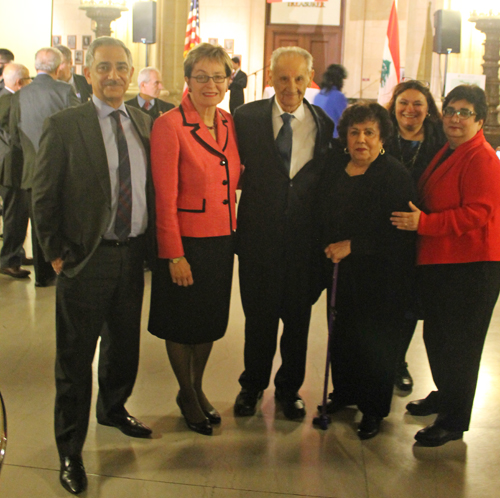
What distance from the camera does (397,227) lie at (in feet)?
8.02

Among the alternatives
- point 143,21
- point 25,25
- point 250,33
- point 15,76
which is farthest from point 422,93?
point 250,33

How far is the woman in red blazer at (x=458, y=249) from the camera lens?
238 centimetres

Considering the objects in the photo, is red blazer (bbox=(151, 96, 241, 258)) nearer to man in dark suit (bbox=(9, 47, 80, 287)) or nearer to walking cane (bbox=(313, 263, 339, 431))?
walking cane (bbox=(313, 263, 339, 431))

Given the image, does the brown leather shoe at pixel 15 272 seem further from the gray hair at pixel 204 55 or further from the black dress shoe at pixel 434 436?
the black dress shoe at pixel 434 436

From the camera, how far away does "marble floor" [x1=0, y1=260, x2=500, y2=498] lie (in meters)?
2.24

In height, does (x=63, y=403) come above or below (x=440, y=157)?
below

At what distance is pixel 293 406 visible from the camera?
280 centimetres

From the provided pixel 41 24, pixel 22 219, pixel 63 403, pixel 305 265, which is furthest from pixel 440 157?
pixel 41 24

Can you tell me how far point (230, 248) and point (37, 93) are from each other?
2750mm

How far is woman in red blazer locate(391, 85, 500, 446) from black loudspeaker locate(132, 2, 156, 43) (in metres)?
8.30

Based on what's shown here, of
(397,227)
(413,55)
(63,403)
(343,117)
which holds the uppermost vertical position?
(413,55)

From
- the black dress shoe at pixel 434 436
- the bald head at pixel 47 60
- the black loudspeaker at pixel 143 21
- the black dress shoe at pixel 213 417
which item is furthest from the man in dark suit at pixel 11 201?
the black loudspeaker at pixel 143 21

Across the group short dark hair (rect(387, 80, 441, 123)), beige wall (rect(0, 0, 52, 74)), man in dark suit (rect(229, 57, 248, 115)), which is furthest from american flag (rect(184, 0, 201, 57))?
short dark hair (rect(387, 80, 441, 123))

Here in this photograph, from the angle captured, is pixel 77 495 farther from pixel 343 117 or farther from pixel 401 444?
pixel 343 117
